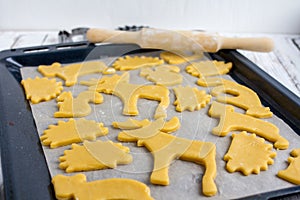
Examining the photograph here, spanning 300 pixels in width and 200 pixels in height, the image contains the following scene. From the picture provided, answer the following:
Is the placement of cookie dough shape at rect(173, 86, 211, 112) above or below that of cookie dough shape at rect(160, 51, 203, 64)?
below

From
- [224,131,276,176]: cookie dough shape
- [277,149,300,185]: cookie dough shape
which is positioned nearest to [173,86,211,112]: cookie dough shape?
[224,131,276,176]: cookie dough shape

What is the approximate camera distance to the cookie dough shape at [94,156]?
63 cm

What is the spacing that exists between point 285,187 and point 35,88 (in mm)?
561

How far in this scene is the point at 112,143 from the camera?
0.69 metres

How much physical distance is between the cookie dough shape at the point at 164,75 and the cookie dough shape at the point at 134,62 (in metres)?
0.03

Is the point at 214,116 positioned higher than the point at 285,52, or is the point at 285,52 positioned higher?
the point at 214,116

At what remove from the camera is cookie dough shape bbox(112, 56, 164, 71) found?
0.99 metres

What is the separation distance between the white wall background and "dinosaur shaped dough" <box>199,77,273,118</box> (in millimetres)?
481

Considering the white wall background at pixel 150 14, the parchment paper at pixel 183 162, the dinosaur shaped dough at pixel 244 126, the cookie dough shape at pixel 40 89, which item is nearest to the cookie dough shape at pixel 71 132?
the parchment paper at pixel 183 162

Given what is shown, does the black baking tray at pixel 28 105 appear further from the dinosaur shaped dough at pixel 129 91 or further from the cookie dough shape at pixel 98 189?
the dinosaur shaped dough at pixel 129 91

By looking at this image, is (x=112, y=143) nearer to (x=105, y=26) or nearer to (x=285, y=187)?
(x=285, y=187)

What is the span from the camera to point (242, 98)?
84 cm

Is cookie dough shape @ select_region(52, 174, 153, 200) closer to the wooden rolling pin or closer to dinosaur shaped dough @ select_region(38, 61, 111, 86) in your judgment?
dinosaur shaped dough @ select_region(38, 61, 111, 86)

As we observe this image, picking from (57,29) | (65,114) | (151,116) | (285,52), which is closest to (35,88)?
(65,114)
